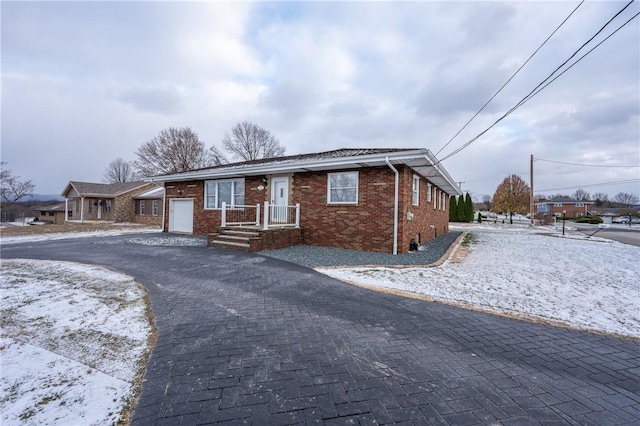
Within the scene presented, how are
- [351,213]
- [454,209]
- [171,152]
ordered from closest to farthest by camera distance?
1. [351,213]
2. [171,152]
3. [454,209]

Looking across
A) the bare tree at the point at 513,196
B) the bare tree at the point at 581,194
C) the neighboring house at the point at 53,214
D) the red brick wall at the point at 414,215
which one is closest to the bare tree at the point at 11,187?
the neighboring house at the point at 53,214

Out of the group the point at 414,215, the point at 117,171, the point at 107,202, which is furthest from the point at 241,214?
the point at 117,171

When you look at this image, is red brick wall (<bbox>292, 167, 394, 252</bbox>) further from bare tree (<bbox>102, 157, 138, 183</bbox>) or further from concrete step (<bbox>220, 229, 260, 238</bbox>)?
bare tree (<bbox>102, 157, 138, 183</bbox>)

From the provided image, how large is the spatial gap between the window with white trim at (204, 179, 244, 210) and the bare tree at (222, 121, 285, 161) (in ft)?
69.8

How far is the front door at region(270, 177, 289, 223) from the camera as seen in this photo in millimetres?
10680

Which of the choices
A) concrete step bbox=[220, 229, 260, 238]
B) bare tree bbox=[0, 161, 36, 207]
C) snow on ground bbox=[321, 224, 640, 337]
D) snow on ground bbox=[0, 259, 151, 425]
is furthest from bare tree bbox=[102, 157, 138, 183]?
snow on ground bbox=[321, 224, 640, 337]

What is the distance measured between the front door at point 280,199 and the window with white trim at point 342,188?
74.0 inches

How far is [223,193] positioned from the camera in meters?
13.1

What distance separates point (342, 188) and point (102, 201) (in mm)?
30436

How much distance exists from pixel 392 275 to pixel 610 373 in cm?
368

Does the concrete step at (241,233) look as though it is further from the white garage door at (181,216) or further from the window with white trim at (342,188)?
the white garage door at (181,216)

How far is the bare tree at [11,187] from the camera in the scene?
2588 centimetres

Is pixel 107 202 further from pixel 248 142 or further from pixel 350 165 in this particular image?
pixel 350 165

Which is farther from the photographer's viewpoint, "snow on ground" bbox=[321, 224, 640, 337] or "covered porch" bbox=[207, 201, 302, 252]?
"covered porch" bbox=[207, 201, 302, 252]
